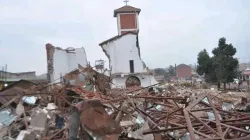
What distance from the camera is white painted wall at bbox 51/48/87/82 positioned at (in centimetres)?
2756

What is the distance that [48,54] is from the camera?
2759cm

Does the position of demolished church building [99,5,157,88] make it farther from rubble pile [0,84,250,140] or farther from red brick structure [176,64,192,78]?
red brick structure [176,64,192,78]

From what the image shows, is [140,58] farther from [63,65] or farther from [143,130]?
[143,130]

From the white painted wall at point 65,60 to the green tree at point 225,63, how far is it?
14578mm

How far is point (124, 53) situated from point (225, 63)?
10980mm

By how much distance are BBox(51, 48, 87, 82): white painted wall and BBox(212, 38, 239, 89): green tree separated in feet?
47.8

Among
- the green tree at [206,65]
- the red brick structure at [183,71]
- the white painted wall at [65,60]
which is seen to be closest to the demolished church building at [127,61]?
the white painted wall at [65,60]

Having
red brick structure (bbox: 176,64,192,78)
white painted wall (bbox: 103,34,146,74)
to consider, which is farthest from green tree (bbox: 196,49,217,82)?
red brick structure (bbox: 176,64,192,78)

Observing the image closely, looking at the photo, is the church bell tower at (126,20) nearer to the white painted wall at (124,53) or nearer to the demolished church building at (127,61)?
the demolished church building at (127,61)

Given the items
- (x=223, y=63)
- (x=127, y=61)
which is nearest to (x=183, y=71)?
(x=223, y=63)

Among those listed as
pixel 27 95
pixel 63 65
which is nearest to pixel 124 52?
pixel 63 65

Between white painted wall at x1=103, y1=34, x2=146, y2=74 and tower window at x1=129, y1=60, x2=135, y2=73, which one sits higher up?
white painted wall at x1=103, y1=34, x2=146, y2=74

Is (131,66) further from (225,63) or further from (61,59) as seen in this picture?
(225,63)

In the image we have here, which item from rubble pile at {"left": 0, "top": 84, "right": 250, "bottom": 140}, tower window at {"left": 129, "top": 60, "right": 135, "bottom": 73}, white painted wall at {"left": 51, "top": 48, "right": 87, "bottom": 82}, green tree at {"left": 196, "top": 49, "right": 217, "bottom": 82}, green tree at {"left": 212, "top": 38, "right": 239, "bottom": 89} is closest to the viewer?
rubble pile at {"left": 0, "top": 84, "right": 250, "bottom": 140}
